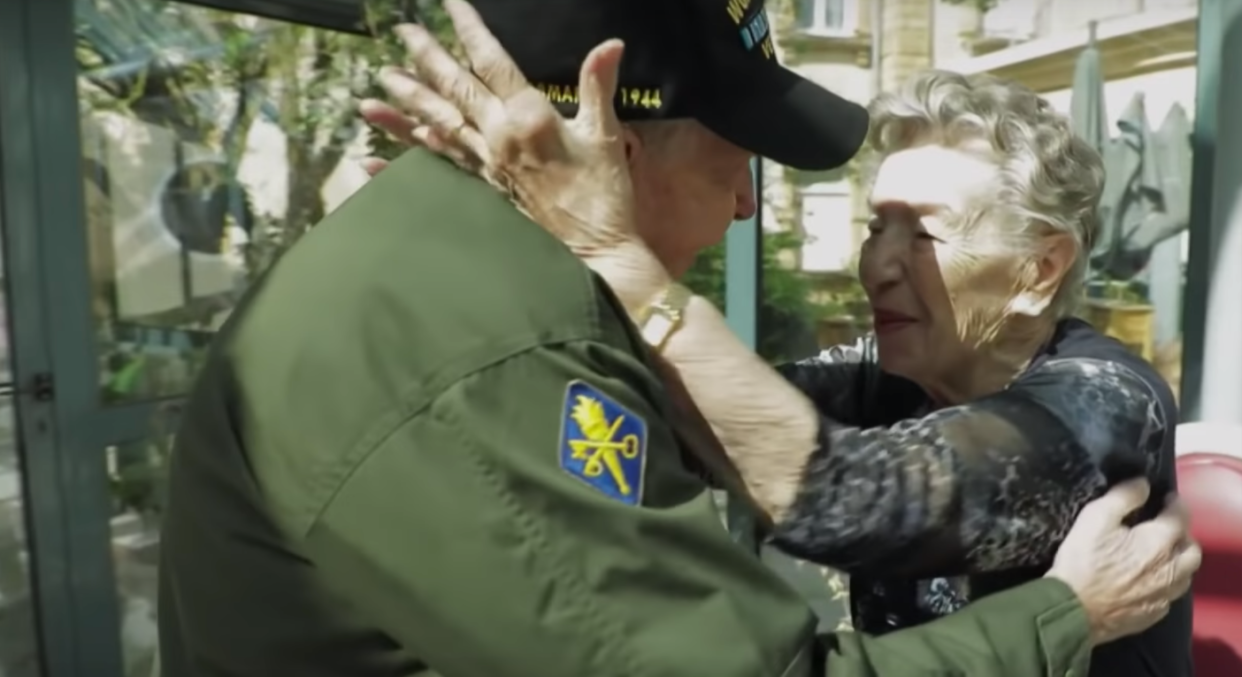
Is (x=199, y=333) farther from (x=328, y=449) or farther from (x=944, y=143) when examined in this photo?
(x=328, y=449)

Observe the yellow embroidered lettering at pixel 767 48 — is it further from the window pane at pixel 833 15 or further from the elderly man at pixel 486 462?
the window pane at pixel 833 15

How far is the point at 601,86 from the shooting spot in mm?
935

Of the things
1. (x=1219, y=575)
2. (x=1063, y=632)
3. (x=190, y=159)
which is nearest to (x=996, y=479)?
(x=1063, y=632)

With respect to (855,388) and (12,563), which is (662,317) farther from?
(12,563)

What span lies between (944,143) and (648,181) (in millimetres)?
568

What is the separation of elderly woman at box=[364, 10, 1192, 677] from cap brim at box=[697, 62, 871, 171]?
0.13 meters

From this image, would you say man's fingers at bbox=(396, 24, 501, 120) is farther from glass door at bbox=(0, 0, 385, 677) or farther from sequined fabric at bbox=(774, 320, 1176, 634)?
glass door at bbox=(0, 0, 385, 677)

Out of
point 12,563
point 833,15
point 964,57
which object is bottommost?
point 12,563

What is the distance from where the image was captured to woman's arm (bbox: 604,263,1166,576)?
3.50 feet

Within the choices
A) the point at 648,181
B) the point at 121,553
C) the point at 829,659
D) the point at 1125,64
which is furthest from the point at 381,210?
the point at 1125,64

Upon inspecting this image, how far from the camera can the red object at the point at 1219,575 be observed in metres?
1.83

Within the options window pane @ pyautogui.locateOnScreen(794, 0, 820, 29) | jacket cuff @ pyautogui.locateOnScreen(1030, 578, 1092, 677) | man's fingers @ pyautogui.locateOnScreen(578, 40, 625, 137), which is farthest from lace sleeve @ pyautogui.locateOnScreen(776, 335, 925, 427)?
window pane @ pyautogui.locateOnScreen(794, 0, 820, 29)

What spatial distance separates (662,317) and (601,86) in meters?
0.19

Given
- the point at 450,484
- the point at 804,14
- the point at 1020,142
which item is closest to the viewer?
the point at 450,484
